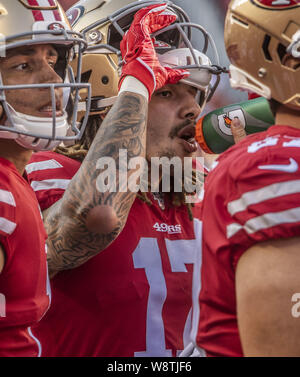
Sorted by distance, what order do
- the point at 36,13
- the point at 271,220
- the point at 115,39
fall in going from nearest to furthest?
1. the point at 271,220
2. the point at 36,13
3. the point at 115,39

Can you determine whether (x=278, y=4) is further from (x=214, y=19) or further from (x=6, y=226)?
Answer: (x=214, y=19)

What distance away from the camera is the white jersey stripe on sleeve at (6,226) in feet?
5.08

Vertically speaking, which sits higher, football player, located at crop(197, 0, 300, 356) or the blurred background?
the blurred background

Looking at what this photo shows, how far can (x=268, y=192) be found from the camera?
132 cm

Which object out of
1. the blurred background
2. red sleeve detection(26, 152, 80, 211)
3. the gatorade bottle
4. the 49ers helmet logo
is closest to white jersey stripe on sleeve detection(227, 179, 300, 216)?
the 49ers helmet logo

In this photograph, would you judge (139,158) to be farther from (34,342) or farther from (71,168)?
(34,342)

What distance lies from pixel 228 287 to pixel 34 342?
0.59 m

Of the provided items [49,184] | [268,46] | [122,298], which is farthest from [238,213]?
[49,184]

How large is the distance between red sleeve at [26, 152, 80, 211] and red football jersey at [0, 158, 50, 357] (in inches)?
20.7

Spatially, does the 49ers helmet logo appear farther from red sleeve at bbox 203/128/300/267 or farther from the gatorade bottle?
the gatorade bottle

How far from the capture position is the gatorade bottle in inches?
100

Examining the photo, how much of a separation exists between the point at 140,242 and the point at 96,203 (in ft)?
1.38

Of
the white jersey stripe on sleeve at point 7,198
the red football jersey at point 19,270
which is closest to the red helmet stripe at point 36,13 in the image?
the red football jersey at point 19,270
